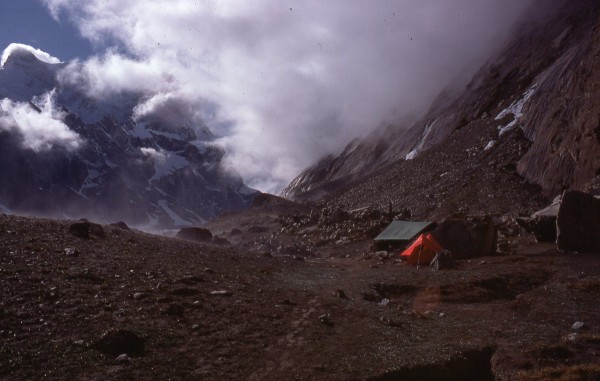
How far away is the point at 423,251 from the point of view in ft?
91.0

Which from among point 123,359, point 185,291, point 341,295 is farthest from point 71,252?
point 341,295

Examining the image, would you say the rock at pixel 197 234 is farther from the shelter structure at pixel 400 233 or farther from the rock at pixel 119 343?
the rock at pixel 119 343

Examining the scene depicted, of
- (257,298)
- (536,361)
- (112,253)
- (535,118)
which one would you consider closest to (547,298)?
(536,361)

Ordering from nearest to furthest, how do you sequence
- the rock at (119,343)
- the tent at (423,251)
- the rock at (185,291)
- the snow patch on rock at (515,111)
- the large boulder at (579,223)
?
the rock at (119,343) < the rock at (185,291) < the large boulder at (579,223) < the tent at (423,251) < the snow patch on rock at (515,111)

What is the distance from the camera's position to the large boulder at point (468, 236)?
2781 cm

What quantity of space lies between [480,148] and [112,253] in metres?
46.6

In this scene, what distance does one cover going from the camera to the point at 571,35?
207ft

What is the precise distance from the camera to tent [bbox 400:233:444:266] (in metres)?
27.5

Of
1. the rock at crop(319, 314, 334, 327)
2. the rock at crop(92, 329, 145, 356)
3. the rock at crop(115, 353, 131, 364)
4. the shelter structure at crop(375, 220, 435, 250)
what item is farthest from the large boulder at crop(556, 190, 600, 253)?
the rock at crop(115, 353, 131, 364)

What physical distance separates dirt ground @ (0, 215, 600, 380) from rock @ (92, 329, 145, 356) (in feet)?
0.07

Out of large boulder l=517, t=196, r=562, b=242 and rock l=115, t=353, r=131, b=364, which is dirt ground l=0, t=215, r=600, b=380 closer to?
rock l=115, t=353, r=131, b=364

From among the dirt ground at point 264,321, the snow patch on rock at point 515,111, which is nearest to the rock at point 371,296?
the dirt ground at point 264,321

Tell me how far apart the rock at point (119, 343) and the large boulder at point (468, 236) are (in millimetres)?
21488

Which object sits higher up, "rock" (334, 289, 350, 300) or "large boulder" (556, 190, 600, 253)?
"rock" (334, 289, 350, 300)
